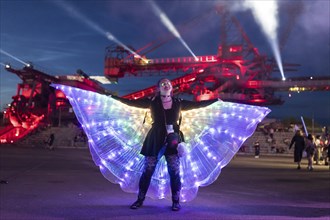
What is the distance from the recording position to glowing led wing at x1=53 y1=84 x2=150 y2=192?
22.9 feet

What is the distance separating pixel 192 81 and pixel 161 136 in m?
64.7

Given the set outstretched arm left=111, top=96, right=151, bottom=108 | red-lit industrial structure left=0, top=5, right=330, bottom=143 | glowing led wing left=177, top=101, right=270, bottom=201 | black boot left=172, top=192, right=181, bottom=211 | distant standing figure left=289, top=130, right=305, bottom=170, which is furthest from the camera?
red-lit industrial structure left=0, top=5, right=330, bottom=143

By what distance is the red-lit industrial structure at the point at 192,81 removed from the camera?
6172 cm

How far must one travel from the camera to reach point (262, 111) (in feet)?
23.9

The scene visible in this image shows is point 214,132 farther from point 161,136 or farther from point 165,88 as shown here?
point 165,88

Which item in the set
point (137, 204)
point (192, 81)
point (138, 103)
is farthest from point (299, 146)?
point (192, 81)

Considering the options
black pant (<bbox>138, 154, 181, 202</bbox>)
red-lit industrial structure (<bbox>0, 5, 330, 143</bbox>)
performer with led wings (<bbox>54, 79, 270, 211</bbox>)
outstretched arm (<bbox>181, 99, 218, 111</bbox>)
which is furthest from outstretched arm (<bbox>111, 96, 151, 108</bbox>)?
red-lit industrial structure (<bbox>0, 5, 330, 143</bbox>)

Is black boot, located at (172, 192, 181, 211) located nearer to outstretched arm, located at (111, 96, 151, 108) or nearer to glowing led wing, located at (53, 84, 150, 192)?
glowing led wing, located at (53, 84, 150, 192)

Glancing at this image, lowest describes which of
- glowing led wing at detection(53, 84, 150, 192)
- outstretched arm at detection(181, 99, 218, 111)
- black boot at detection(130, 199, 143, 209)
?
black boot at detection(130, 199, 143, 209)

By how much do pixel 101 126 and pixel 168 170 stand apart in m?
1.40

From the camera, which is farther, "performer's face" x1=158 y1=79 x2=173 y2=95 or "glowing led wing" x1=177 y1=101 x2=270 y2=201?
"glowing led wing" x1=177 y1=101 x2=270 y2=201

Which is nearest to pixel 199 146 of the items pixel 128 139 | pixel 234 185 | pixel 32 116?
pixel 128 139

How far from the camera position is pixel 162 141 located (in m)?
6.66

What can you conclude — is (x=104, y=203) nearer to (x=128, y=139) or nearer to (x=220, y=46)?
(x=128, y=139)
